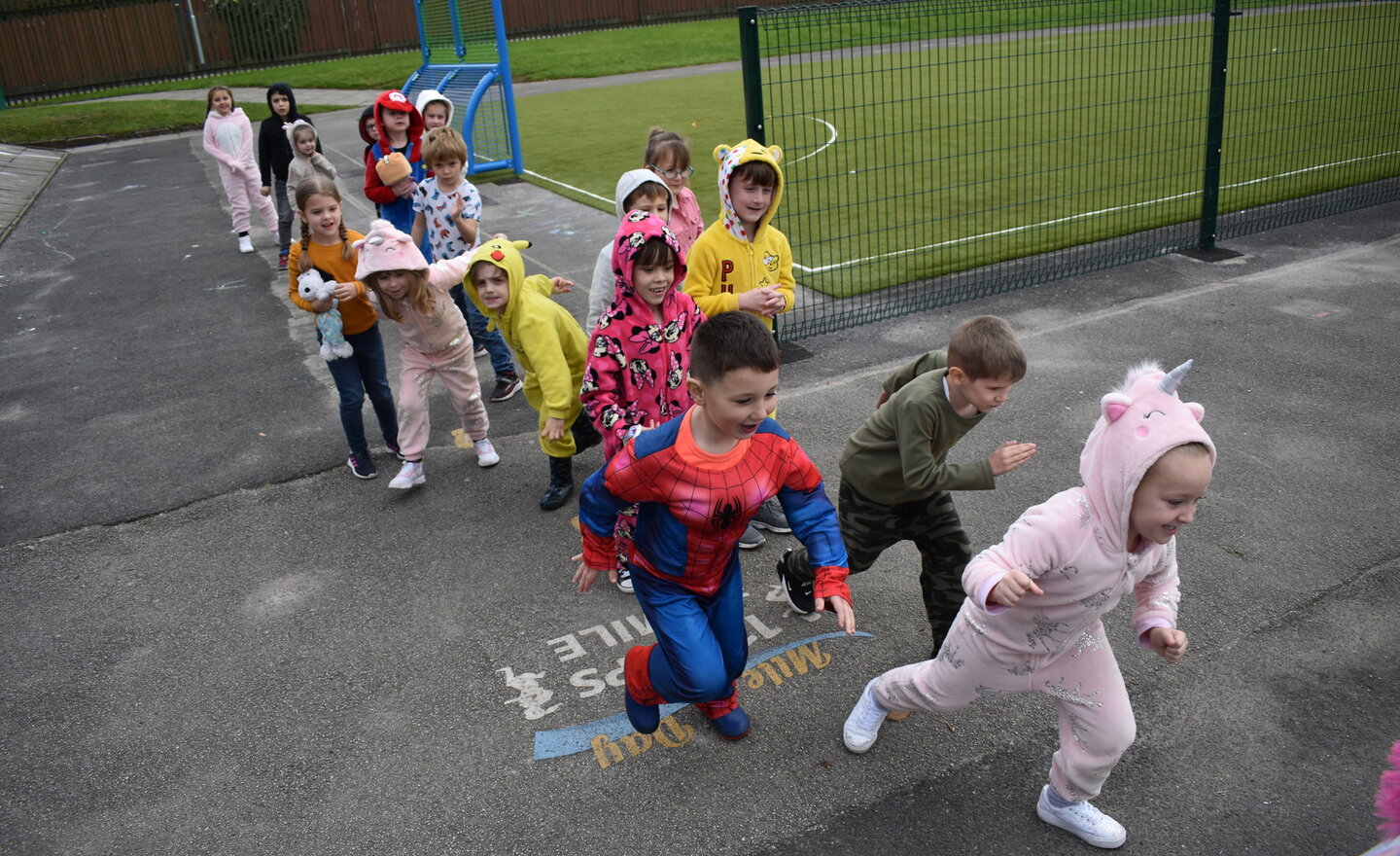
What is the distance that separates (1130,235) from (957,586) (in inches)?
280

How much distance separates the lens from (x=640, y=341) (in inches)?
167

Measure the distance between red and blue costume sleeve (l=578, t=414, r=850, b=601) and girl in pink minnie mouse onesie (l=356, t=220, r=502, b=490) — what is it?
2.53 meters

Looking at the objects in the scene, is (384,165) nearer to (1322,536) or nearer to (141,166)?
(1322,536)

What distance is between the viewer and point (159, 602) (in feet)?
15.5

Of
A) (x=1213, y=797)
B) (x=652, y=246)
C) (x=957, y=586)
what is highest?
(x=652, y=246)

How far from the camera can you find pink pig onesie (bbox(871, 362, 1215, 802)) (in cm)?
257

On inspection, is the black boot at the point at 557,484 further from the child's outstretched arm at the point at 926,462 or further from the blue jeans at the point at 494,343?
the child's outstretched arm at the point at 926,462

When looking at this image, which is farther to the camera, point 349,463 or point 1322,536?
point 349,463

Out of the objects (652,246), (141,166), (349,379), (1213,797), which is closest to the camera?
(1213,797)

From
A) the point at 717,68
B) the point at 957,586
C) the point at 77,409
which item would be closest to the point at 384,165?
the point at 77,409

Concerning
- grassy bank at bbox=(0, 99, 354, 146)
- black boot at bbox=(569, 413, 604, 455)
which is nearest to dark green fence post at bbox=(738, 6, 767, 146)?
black boot at bbox=(569, 413, 604, 455)

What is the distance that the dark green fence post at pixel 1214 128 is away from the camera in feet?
27.4

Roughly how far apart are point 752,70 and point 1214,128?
4647mm

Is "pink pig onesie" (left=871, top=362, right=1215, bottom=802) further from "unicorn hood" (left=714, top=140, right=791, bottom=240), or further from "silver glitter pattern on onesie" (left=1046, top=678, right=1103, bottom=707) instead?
"unicorn hood" (left=714, top=140, right=791, bottom=240)
